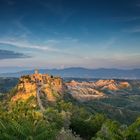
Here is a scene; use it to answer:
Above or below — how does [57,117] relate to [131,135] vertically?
below

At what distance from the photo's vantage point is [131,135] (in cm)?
2034

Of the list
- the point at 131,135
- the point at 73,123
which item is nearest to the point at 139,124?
the point at 131,135

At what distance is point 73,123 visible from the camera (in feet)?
169

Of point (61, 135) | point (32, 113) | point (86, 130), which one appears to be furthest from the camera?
point (86, 130)

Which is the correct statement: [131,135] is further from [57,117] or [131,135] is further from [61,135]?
[57,117]

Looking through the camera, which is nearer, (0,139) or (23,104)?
(0,139)

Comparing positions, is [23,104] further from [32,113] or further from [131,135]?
[131,135]

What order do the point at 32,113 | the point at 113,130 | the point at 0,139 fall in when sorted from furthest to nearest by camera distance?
the point at 32,113 < the point at 113,130 < the point at 0,139

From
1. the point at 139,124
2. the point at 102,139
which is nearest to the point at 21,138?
the point at 102,139

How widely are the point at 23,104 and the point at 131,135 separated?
32.4m

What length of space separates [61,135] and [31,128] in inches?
191

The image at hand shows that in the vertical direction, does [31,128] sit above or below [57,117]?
above

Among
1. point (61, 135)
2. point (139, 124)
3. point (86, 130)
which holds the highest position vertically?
point (139, 124)

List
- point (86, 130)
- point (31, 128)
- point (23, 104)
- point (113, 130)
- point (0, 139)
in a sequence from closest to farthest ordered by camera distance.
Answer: point (0, 139)
point (31, 128)
point (113, 130)
point (86, 130)
point (23, 104)
